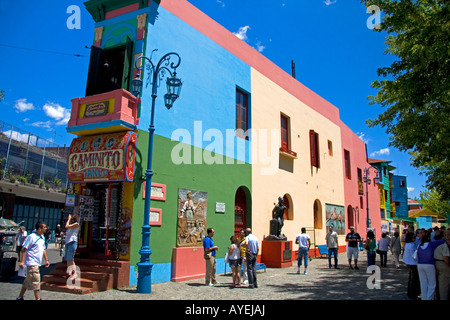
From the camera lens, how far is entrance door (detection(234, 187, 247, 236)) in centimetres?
1471

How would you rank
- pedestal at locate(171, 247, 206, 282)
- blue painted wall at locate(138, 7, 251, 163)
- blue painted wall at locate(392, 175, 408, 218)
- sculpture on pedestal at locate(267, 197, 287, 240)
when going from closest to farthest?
pedestal at locate(171, 247, 206, 282), blue painted wall at locate(138, 7, 251, 163), sculpture on pedestal at locate(267, 197, 287, 240), blue painted wall at locate(392, 175, 408, 218)

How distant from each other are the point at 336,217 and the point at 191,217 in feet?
48.7

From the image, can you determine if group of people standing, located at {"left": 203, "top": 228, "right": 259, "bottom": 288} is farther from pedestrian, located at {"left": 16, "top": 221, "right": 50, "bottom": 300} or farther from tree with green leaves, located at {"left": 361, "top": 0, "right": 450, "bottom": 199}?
tree with green leaves, located at {"left": 361, "top": 0, "right": 450, "bottom": 199}

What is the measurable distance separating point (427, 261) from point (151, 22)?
1050 centimetres

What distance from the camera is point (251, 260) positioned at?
10.2 metres

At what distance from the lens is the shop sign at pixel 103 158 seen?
10059 millimetres

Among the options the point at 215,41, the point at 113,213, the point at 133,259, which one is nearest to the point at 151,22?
the point at 215,41

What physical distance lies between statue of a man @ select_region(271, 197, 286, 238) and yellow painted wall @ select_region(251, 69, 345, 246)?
0.27 meters

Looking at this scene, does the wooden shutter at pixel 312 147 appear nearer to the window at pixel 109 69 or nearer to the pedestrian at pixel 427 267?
the window at pixel 109 69

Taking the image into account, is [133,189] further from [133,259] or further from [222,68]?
[222,68]

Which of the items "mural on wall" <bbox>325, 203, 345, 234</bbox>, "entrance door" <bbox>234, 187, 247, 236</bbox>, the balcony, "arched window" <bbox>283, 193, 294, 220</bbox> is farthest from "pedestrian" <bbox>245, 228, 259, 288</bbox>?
"mural on wall" <bbox>325, 203, 345, 234</bbox>

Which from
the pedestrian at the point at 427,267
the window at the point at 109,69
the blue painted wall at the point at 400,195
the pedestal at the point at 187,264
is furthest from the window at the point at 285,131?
the blue painted wall at the point at 400,195

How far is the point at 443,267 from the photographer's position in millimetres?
7152

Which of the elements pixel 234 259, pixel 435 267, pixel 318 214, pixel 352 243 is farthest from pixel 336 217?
pixel 435 267
